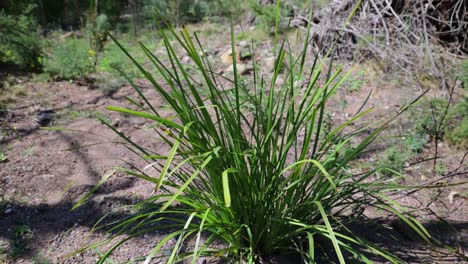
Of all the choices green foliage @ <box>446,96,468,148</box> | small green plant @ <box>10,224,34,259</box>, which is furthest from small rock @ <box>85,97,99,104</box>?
green foliage @ <box>446,96,468,148</box>

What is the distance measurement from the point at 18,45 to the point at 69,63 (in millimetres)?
625

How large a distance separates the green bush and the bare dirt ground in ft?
2.22

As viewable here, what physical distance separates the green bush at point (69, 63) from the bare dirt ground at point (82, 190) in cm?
68

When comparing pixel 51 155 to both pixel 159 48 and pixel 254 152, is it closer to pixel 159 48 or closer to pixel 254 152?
pixel 254 152

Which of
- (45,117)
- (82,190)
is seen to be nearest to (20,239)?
(82,190)

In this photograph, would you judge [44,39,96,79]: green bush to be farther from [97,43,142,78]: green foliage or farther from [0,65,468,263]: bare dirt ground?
[0,65,468,263]: bare dirt ground

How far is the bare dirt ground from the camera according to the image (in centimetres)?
204

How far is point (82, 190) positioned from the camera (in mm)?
2555

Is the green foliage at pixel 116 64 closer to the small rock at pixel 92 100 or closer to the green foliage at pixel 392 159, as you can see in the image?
the small rock at pixel 92 100

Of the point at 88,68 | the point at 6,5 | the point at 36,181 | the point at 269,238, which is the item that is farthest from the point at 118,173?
the point at 6,5

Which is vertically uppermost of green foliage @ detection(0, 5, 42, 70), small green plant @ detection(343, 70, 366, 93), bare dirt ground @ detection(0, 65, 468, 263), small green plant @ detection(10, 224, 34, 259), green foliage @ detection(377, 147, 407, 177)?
green foliage @ detection(0, 5, 42, 70)

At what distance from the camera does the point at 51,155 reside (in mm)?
2939

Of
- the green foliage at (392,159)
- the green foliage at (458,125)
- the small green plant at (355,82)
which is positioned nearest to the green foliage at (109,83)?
the small green plant at (355,82)

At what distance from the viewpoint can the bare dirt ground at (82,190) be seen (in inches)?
80.3
